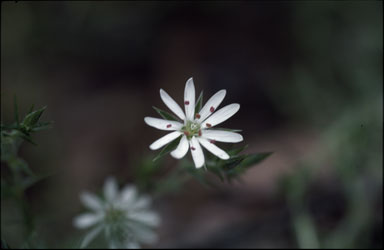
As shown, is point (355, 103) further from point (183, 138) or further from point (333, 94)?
point (183, 138)

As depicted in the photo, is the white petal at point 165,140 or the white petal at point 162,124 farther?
the white petal at point 162,124

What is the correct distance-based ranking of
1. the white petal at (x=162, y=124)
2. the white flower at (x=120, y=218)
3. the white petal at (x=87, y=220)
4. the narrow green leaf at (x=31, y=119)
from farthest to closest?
1. the white petal at (x=87, y=220)
2. the white flower at (x=120, y=218)
3. the white petal at (x=162, y=124)
4. the narrow green leaf at (x=31, y=119)

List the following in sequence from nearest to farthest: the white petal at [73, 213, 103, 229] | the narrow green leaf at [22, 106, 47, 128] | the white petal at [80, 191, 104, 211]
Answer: the narrow green leaf at [22, 106, 47, 128], the white petal at [73, 213, 103, 229], the white petal at [80, 191, 104, 211]

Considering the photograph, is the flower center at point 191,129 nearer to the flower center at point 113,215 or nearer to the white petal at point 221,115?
the white petal at point 221,115

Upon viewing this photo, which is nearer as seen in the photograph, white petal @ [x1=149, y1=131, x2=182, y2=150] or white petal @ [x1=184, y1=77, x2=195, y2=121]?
white petal @ [x1=149, y1=131, x2=182, y2=150]

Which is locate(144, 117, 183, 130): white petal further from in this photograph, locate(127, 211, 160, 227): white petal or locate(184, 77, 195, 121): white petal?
locate(127, 211, 160, 227): white petal

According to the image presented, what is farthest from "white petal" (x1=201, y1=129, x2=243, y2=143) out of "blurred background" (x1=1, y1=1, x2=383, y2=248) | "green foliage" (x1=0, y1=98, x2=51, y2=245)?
"blurred background" (x1=1, y1=1, x2=383, y2=248)

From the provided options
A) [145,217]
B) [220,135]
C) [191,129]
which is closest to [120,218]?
[145,217]

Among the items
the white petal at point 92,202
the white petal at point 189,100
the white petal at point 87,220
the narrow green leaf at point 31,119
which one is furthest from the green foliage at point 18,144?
the white petal at point 189,100

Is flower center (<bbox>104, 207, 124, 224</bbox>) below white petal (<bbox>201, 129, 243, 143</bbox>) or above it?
below
